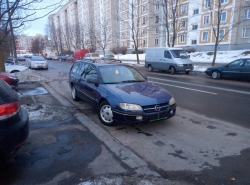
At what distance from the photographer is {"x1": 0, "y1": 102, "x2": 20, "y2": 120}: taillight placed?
2775 millimetres

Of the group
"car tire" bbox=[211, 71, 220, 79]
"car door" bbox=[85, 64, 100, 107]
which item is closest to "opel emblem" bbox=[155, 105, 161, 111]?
"car door" bbox=[85, 64, 100, 107]

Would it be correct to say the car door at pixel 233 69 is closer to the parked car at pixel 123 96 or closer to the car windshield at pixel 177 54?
the car windshield at pixel 177 54

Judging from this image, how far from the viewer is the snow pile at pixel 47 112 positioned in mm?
5449

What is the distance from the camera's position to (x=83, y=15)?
3268 inches

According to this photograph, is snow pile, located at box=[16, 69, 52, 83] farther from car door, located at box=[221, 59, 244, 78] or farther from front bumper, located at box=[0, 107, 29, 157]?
car door, located at box=[221, 59, 244, 78]

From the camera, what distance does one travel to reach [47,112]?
588 cm

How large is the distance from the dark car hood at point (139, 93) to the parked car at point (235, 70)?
9585 mm

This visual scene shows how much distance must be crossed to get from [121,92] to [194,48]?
37145 mm

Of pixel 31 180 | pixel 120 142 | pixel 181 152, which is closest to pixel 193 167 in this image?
pixel 181 152

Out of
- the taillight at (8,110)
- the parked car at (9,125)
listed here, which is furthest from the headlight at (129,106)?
the taillight at (8,110)

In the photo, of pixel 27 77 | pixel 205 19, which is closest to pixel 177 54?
pixel 27 77

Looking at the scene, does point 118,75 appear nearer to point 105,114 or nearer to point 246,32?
point 105,114

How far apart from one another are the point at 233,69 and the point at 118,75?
10.1m

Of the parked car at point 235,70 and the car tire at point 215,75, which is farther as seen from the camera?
the car tire at point 215,75
